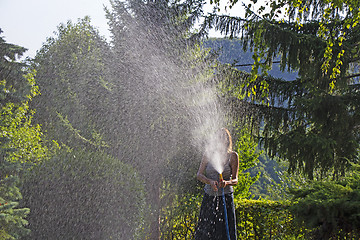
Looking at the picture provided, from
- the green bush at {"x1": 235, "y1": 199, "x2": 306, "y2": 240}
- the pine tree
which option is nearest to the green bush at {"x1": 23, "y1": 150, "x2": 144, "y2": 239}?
the pine tree

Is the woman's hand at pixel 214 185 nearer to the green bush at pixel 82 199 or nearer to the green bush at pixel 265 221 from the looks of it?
the green bush at pixel 265 221

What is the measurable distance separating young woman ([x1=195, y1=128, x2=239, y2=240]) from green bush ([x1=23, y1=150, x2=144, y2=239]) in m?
4.25


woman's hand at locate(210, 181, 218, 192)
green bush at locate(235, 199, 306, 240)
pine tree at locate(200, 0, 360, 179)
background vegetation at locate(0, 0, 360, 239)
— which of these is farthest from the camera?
pine tree at locate(200, 0, 360, 179)

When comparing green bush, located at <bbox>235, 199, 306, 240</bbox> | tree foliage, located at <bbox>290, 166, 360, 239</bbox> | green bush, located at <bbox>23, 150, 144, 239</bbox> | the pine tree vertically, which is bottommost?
green bush, located at <bbox>23, 150, 144, 239</bbox>

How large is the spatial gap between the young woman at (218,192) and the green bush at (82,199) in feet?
13.9

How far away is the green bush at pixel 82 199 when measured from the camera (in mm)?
7164

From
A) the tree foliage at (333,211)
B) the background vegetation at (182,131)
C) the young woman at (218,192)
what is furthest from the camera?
the background vegetation at (182,131)

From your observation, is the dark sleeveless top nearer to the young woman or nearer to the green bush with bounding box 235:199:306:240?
the young woman

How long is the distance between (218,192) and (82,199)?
14.9ft

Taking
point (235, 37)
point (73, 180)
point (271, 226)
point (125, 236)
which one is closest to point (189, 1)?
point (235, 37)

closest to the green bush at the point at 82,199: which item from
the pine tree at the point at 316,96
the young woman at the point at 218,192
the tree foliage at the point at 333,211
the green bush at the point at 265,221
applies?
the pine tree at the point at 316,96

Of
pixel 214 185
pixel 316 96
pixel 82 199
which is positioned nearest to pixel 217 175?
pixel 214 185

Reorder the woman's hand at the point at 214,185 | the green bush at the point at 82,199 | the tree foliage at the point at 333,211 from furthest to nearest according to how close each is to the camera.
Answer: the green bush at the point at 82,199
the woman's hand at the point at 214,185
the tree foliage at the point at 333,211

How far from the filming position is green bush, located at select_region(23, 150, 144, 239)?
23.5ft
